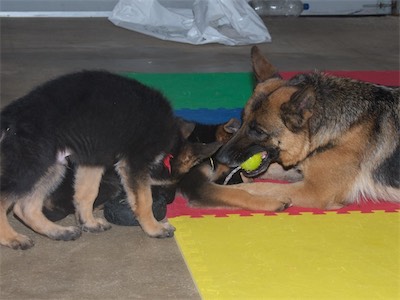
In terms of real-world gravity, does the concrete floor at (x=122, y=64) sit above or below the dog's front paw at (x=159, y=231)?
below

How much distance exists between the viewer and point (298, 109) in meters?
5.71

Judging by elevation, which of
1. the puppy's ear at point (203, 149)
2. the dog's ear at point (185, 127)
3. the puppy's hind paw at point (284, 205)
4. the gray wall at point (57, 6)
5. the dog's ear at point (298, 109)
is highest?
the dog's ear at point (298, 109)

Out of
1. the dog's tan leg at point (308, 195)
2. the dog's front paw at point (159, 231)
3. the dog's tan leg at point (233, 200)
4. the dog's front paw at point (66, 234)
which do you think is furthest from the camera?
the dog's tan leg at point (308, 195)

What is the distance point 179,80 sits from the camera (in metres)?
9.66

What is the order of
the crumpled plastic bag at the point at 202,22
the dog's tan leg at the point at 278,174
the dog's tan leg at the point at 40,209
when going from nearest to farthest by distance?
the dog's tan leg at the point at 40,209, the dog's tan leg at the point at 278,174, the crumpled plastic bag at the point at 202,22

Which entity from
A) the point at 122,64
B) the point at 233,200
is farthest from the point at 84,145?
the point at 122,64

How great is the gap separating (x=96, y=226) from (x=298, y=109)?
5.61 feet

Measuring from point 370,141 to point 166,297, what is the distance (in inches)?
90.9

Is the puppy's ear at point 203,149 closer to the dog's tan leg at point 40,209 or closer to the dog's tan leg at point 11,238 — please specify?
the dog's tan leg at point 40,209

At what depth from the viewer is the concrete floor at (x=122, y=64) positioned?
4.81 meters

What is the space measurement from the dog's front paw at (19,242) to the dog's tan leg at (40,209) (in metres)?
0.10

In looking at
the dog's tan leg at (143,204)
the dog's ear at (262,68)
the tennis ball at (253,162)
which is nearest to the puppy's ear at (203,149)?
the tennis ball at (253,162)

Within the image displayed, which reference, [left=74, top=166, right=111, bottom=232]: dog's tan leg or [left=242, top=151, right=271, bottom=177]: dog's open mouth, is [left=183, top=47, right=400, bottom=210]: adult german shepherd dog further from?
[left=74, top=166, right=111, bottom=232]: dog's tan leg

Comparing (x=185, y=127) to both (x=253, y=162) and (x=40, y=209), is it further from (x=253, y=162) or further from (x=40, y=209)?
(x=40, y=209)
